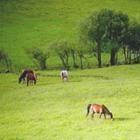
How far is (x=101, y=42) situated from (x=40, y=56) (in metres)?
9.88

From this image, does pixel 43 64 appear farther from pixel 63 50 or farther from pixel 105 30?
pixel 105 30

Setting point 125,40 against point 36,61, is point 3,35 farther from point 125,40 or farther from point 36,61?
point 125,40

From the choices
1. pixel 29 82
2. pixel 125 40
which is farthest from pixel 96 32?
pixel 29 82

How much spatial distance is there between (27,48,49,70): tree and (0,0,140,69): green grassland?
1523 millimetres

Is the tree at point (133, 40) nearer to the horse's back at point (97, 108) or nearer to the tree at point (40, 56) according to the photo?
the tree at point (40, 56)

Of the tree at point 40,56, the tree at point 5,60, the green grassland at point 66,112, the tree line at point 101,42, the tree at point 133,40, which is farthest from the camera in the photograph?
the tree at point 5,60

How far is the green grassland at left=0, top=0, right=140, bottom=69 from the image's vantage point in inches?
3990

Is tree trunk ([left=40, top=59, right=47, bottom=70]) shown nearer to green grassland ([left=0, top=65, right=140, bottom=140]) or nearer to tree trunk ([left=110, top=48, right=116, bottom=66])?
tree trunk ([left=110, top=48, right=116, bottom=66])

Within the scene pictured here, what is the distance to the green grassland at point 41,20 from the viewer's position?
101 meters

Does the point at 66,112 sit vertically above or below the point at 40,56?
below

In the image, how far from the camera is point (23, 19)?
4567 inches

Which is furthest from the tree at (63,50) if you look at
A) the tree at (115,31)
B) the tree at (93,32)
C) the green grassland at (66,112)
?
the green grassland at (66,112)

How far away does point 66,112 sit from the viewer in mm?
36781

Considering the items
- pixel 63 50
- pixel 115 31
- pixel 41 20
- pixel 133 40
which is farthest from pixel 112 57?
pixel 41 20
